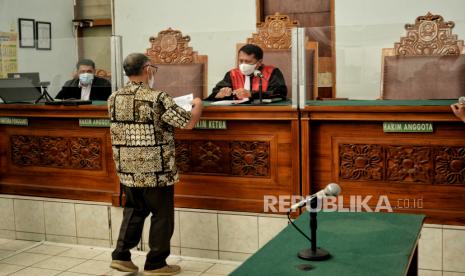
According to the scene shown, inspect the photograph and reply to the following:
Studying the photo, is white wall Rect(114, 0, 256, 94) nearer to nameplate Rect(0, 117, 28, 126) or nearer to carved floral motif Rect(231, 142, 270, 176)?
nameplate Rect(0, 117, 28, 126)

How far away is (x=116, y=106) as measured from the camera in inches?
146

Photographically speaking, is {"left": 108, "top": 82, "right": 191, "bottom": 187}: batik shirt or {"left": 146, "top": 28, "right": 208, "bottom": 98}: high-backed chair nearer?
{"left": 108, "top": 82, "right": 191, "bottom": 187}: batik shirt

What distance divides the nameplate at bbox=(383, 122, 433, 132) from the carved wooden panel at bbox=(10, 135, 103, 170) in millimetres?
2106

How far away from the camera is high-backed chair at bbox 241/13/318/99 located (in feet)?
13.4

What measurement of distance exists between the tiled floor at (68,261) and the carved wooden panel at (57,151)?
2.11 feet

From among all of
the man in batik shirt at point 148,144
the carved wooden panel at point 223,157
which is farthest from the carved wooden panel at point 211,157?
the man in batik shirt at point 148,144

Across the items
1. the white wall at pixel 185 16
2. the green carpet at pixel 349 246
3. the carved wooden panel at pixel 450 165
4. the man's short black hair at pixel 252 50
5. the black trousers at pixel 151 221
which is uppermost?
the white wall at pixel 185 16

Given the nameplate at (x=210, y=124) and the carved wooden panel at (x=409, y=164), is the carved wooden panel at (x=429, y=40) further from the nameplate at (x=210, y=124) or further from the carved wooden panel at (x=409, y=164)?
the nameplate at (x=210, y=124)

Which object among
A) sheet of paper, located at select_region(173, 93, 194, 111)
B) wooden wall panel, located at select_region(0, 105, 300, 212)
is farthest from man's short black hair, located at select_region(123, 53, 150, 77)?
wooden wall panel, located at select_region(0, 105, 300, 212)

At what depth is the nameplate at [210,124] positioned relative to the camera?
13.0ft

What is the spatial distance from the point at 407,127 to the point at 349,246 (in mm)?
1467

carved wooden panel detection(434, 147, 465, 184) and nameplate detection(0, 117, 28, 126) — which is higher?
nameplate detection(0, 117, 28, 126)

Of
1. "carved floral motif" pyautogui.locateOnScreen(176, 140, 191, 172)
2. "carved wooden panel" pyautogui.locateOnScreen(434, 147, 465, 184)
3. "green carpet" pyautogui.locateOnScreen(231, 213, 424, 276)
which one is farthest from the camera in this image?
"carved floral motif" pyautogui.locateOnScreen(176, 140, 191, 172)

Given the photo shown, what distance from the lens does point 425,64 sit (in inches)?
149
